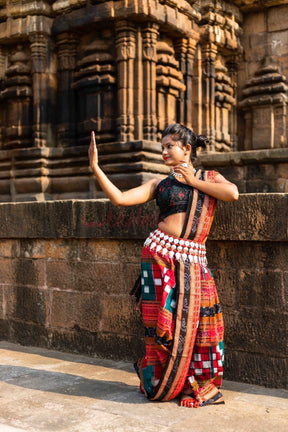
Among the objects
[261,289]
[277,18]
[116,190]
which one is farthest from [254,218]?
[277,18]

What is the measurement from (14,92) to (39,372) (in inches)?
261

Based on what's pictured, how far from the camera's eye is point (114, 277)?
502cm

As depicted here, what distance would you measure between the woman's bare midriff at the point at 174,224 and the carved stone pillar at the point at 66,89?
6.23 metres

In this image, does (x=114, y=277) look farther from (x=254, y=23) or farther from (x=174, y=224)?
(x=254, y=23)

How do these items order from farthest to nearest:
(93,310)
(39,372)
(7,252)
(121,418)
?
(7,252) → (93,310) → (39,372) → (121,418)

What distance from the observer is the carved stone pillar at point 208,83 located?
11086 mm

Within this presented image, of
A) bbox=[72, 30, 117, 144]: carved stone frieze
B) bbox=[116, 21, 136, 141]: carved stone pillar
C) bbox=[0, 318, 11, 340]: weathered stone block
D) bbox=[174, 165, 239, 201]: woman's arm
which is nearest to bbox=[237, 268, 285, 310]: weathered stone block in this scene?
bbox=[174, 165, 239, 201]: woman's arm

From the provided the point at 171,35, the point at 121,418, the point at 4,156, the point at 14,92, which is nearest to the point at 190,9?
the point at 171,35

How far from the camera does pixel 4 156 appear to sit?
10148 millimetres

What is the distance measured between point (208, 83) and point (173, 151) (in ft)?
25.3

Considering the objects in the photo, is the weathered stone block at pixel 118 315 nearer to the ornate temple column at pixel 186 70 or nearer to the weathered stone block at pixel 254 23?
the ornate temple column at pixel 186 70

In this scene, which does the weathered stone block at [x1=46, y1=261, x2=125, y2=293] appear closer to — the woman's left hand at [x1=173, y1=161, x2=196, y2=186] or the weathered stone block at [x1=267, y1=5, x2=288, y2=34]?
the woman's left hand at [x1=173, y1=161, x2=196, y2=186]

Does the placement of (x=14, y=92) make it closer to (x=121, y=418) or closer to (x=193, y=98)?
(x=193, y=98)

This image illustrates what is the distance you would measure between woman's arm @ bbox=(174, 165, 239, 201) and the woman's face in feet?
0.23
